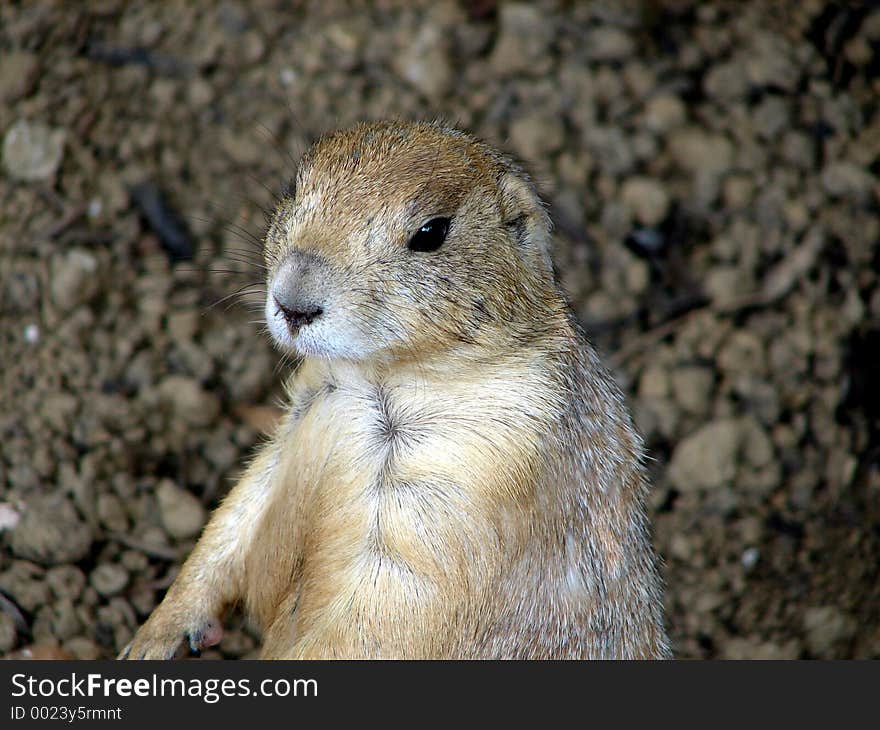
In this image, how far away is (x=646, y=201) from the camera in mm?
4992

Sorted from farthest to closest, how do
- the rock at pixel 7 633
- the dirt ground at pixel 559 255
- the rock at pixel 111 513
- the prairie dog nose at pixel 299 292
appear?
the dirt ground at pixel 559 255 → the rock at pixel 111 513 → the rock at pixel 7 633 → the prairie dog nose at pixel 299 292

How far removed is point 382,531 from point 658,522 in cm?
190

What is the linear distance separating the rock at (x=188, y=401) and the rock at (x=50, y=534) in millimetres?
553

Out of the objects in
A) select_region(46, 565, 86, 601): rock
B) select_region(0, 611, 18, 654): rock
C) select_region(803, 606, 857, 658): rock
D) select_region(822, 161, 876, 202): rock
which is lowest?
select_region(803, 606, 857, 658): rock

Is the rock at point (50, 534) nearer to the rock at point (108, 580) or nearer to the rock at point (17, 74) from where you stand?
the rock at point (108, 580)

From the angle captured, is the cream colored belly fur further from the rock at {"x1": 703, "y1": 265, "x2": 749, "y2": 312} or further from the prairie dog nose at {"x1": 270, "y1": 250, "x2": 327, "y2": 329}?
the rock at {"x1": 703, "y1": 265, "x2": 749, "y2": 312}

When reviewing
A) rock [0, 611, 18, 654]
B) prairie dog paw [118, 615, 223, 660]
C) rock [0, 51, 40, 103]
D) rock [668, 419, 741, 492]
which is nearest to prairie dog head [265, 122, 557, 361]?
prairie dog paw [118, 615, 223, 660]

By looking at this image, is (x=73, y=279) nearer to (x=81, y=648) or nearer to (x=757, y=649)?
(x=81, y=648)

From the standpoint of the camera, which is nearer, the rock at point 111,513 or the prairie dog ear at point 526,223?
the prairie dog ear at point 526,223

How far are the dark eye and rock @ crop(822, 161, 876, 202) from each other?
8.73 ft

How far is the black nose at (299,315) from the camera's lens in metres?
2.77

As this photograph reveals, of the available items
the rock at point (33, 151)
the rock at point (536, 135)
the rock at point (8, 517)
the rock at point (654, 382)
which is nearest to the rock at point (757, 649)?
the rock at point (654, 382)

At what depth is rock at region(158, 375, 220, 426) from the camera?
4547 mm

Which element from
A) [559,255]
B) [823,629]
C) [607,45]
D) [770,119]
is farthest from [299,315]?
[770,119]
